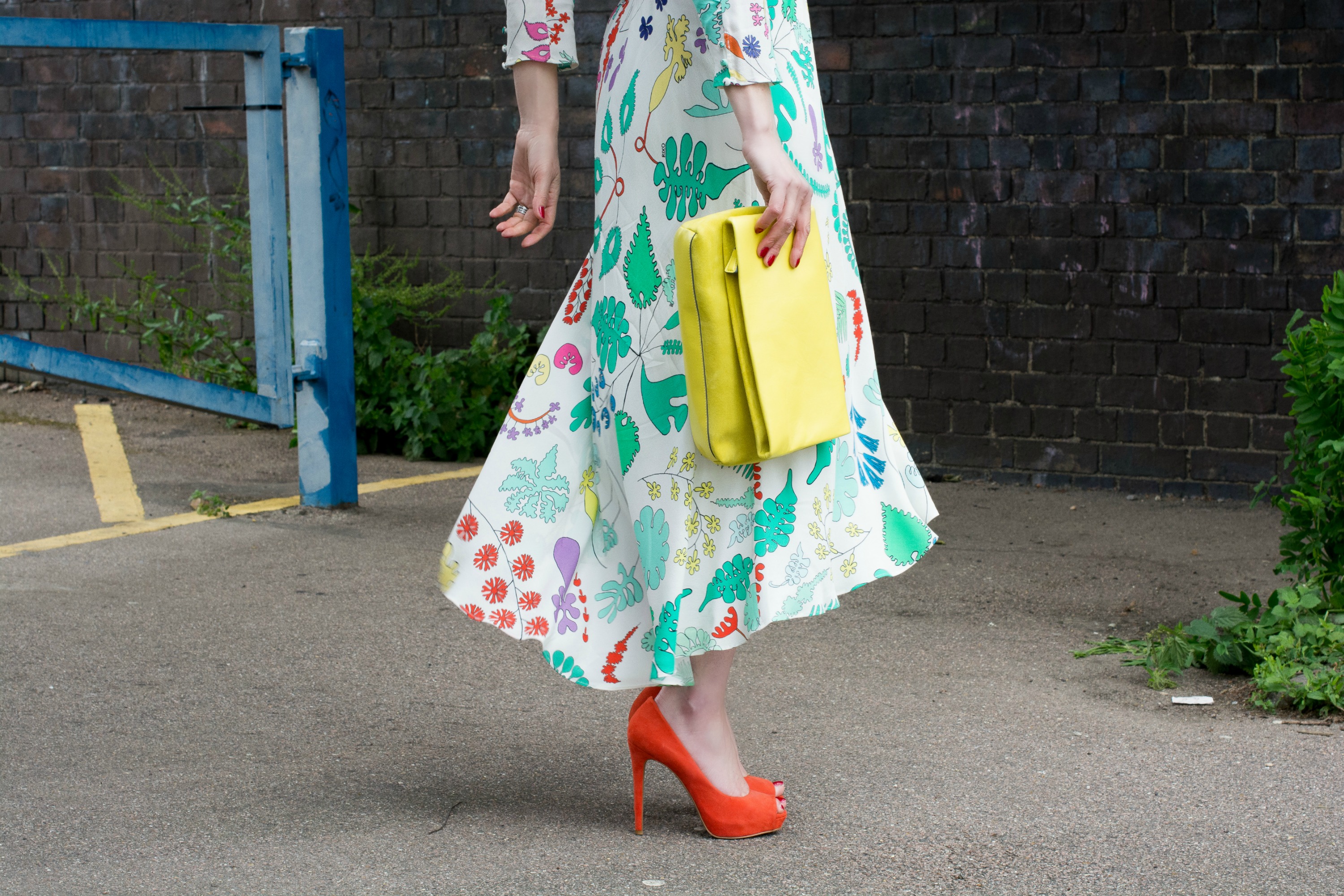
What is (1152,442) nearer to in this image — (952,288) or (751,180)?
(952,288)

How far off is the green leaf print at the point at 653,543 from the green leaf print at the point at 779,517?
6.0 inches

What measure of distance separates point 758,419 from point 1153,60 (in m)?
4.02

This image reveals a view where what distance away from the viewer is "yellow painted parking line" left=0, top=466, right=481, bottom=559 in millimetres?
4652

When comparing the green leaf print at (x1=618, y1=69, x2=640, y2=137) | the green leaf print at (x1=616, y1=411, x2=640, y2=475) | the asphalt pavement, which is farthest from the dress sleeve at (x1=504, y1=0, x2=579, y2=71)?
the asphalt pavement

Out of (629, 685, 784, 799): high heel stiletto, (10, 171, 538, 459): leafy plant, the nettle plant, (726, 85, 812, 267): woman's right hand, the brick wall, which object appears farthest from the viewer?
(10, 171, 538, 459): leafy plant

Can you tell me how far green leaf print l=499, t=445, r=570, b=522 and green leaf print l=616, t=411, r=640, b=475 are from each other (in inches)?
5.9

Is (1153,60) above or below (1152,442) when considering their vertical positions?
above

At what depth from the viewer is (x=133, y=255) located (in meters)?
7.82

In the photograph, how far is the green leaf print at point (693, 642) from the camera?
7.82ft

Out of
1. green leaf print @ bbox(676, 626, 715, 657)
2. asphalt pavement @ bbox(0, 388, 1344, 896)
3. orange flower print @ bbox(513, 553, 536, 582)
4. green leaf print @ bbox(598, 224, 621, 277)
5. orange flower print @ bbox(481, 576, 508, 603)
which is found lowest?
asphalt pavement @ bbox(0, 388, 1344, 896)

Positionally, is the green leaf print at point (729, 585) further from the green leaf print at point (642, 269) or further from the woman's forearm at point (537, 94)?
the woman's forearm at point (537, 94)

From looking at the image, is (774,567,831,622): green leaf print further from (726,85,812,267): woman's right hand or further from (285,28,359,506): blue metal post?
(285,28,359,506): blue metal post

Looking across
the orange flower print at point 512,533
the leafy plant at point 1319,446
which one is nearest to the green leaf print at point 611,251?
the orange flower print at point 512,533

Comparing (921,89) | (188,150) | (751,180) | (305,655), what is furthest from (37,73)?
(751,180)
